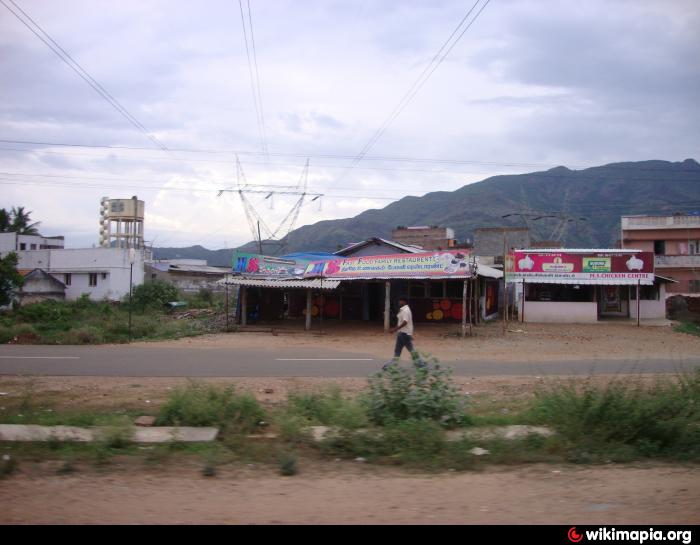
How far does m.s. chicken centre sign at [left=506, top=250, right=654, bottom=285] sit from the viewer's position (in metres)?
30.2

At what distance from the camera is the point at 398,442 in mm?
6871

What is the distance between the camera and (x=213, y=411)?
312 inches

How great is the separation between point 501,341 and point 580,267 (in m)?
11.1

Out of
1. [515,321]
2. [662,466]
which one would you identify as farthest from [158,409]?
[515,321]

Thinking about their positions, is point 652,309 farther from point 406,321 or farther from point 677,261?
point 406,321

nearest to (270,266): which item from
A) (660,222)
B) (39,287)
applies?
(39,287)

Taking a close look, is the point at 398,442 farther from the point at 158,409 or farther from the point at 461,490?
the point at 158,409

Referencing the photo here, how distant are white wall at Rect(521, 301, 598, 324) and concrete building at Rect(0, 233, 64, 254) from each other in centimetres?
3968

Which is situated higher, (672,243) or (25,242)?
(672,243)

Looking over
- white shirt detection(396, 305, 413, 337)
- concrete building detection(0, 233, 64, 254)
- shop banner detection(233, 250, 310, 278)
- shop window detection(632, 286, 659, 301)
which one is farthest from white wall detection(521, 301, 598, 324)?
concrete building detection(0, 233, 64, 254)

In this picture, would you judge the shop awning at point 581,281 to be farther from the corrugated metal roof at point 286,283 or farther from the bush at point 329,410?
the bush at point 329,410

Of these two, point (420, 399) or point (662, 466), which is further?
point (420, 399)

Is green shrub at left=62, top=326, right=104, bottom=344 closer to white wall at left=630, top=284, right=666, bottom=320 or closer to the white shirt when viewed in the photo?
the white shirt

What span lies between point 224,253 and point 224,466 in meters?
103
